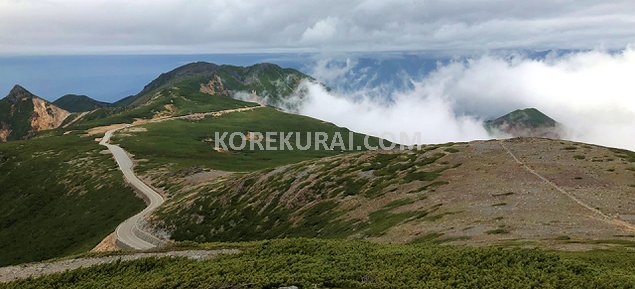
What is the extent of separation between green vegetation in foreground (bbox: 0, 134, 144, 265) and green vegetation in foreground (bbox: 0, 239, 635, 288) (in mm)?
79116

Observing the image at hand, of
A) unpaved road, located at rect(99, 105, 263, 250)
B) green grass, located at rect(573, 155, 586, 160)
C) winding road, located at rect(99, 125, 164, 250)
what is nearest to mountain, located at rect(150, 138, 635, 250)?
green grass, located at rect(573, 155, 586, 160)

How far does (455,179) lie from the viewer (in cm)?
6738

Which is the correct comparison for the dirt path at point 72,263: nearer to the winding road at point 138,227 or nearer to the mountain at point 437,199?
the mountain at point 437,199

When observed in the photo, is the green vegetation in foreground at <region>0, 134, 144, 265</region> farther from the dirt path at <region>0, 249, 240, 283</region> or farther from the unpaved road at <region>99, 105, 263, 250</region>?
the dirt path at <region>0, 249, 240, 283</region>

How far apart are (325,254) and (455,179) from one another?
1467 inches

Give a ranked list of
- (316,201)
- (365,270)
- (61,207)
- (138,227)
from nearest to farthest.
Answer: (365,270) < (316,201) < (138,227) < (61,207)

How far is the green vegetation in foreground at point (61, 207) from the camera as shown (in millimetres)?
122500

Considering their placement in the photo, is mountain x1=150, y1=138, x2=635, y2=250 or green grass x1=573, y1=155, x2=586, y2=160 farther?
green grass x1=573, y1=155, x2=586, y2=160

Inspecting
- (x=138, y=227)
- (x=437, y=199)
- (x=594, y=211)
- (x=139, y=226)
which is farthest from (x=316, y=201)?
(x=139, y=226)

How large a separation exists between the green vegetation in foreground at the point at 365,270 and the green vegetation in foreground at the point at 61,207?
Answer: 79116mm

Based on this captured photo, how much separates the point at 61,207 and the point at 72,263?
12361 cm

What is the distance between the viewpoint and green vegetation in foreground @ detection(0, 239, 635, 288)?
25703mm

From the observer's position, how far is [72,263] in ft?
144

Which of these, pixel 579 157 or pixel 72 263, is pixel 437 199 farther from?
pixel 72 263
